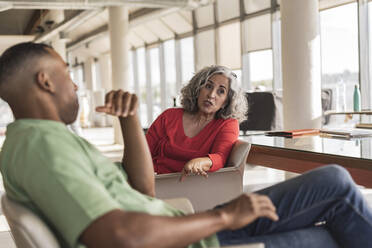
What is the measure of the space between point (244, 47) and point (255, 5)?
945 mm

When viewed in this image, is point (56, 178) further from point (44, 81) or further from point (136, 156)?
point (136, 156)

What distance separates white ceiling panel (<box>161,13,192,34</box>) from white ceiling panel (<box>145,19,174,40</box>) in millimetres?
240

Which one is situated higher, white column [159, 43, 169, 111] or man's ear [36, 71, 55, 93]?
white column [159, 43, 169, 111]

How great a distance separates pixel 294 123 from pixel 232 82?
2956mm

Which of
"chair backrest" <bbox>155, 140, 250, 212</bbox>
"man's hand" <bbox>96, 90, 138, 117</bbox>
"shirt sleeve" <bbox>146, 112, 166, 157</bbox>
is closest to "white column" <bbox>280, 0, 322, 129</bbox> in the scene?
"shirt sleeve" <bbox>146, 112, 166, 157</bbox>

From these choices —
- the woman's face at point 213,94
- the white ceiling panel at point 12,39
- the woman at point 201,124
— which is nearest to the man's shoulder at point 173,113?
the woman at point 201,124

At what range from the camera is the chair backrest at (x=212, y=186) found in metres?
2.50

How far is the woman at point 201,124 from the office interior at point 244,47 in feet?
0.82

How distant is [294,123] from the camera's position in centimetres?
557

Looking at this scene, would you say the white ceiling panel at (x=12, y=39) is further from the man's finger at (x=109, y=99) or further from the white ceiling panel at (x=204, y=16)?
the man's finger at (x=109, y=99)

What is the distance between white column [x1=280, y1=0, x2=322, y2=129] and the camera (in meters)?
5.37

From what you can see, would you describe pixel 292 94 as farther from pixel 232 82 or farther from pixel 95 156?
pixel 95 156

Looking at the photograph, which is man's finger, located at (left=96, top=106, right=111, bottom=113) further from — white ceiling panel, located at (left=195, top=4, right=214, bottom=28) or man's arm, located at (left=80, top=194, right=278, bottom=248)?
white ceiling panel, located at (left=195, top=4, right=214, bottom=28)

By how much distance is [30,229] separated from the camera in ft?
3.65
